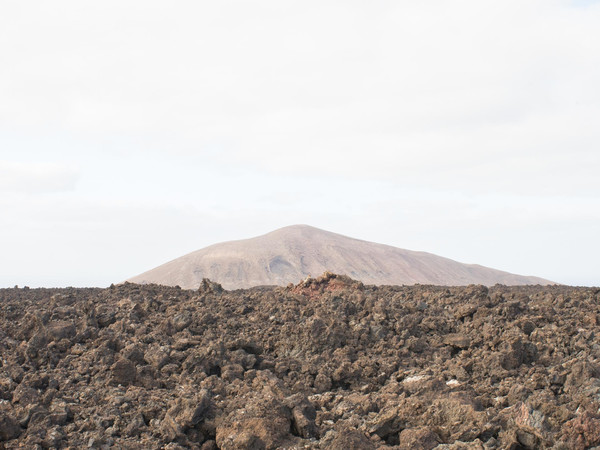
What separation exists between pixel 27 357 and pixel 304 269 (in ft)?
159

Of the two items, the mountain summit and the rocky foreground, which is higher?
the mountain summit

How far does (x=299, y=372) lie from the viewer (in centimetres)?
995

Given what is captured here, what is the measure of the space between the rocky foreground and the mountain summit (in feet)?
119

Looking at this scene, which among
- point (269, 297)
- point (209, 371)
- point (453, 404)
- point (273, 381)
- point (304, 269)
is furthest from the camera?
point (304, 269)

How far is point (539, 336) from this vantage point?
11.4 m

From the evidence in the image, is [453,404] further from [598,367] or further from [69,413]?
[69,413]

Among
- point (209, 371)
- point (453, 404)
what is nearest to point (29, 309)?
point (209, 371)

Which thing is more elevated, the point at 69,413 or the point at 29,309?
the point at 29,309

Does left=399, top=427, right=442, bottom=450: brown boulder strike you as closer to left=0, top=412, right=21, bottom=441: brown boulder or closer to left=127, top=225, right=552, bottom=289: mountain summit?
left=0, top=412, right=21, bottom=441: brown boulder

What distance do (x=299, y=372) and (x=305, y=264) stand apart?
49480 millimetres

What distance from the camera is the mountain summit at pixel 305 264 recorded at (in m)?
53.2

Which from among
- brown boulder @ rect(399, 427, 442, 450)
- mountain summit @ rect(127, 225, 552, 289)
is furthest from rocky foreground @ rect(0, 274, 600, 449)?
mountain summit @ rect(127, 225, 552, 289)

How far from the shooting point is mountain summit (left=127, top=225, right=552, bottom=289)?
53188 millimetres

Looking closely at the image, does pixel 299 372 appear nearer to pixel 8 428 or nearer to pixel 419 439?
pixel 419 439
